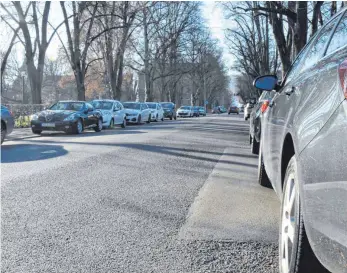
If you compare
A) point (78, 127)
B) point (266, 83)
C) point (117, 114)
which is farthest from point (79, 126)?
point (266, 83)

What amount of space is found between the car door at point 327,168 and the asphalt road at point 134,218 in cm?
113

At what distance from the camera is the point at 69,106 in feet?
54.9

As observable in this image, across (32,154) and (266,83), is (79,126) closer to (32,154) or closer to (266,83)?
(32,154)

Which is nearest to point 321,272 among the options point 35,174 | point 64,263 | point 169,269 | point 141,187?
point 169,269

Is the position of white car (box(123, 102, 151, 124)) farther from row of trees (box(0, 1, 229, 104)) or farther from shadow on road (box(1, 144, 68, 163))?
shadow on road (box(1, 144, 68, 163))

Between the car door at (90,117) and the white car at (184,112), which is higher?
the car door at (90,117)

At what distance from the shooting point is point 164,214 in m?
4.23

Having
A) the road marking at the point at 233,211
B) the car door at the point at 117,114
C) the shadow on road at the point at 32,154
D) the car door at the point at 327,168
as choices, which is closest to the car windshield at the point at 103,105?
the car door at the point at 117,114

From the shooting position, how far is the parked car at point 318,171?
168 centimetres

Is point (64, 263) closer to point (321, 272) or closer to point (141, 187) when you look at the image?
point (321, 272)

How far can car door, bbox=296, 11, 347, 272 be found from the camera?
1648mm

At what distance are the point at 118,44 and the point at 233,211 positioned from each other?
1177 inches

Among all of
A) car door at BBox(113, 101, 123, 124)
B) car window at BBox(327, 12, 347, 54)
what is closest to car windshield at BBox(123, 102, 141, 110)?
car door at BBox(113, 101, 123, 124)

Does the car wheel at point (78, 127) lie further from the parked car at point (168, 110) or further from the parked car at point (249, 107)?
the parked car at point (168, 110)
